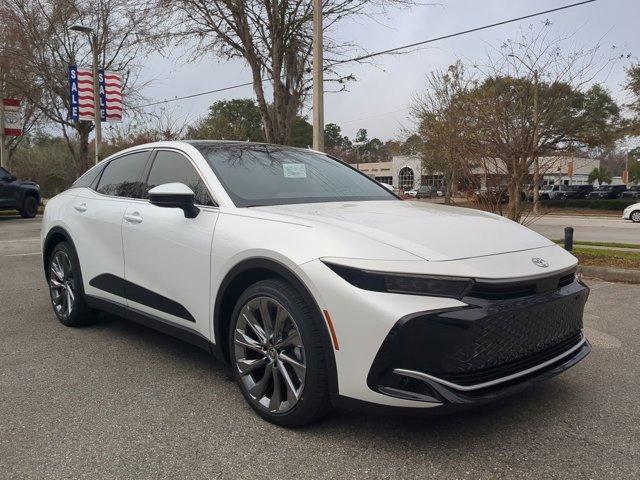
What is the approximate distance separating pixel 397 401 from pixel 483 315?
538mm

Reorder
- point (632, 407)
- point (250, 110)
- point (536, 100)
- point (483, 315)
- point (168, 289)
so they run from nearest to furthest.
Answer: point (483, 315), point (632, 407), point (168, 289), point (536, 100), point (250, 110)

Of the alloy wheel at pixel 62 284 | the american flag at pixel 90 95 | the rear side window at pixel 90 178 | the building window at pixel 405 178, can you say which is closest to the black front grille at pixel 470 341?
the alloy wheel at pixel 62 284

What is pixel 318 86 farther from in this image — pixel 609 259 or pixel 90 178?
pixel 90 178

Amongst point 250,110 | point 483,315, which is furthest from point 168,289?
point 250,110

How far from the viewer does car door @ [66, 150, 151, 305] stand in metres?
4.09

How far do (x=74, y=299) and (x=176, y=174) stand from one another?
170cm

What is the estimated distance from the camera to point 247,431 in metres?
2.84

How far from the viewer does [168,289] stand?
353 centimetres

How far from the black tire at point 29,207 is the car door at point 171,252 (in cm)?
1619

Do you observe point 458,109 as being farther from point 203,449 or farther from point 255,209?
point 203,449

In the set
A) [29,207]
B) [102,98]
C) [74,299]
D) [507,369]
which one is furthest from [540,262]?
[102,98]

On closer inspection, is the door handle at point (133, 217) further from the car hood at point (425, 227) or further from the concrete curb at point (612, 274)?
the concrete curb at point (612, 274)

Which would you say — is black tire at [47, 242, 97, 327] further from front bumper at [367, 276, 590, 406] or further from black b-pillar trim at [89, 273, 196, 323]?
front bumper at [367, 276, 590, 406]

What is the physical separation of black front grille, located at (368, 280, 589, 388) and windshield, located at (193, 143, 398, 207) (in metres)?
1.37
